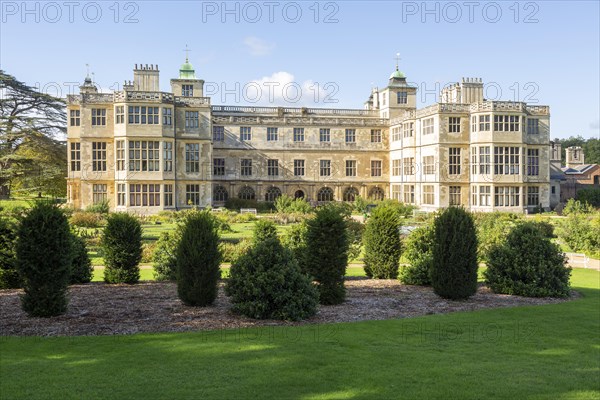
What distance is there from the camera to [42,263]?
10805 mm

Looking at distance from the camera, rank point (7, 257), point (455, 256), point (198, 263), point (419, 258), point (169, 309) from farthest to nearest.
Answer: point (419, 258) < point (7, 257) < point (455, 256) < point (198, 263) < point (169, 309)

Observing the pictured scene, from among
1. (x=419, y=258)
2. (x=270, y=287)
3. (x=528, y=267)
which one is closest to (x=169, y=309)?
(x=270, y=287)

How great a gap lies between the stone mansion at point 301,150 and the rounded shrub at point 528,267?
89.0ft

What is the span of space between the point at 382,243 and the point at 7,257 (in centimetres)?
948

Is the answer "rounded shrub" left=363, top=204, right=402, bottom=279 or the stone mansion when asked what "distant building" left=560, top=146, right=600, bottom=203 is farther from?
"rounded shrub" left=363, top=204, right=402, bottom=279

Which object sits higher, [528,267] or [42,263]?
[42,263]

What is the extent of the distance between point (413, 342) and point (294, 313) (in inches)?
98.6

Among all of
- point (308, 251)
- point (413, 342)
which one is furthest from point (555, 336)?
point (308, 251)

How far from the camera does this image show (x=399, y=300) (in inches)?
509

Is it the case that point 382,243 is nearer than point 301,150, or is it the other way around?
point 382,243

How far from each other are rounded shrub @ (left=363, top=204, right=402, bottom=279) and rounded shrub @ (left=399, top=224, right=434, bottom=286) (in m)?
0.48

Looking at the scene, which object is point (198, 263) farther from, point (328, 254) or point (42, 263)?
point (42, 263)

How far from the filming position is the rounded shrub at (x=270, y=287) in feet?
35.4

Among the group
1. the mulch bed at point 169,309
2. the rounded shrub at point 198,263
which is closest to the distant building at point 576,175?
the mulch bed at point 169,309
